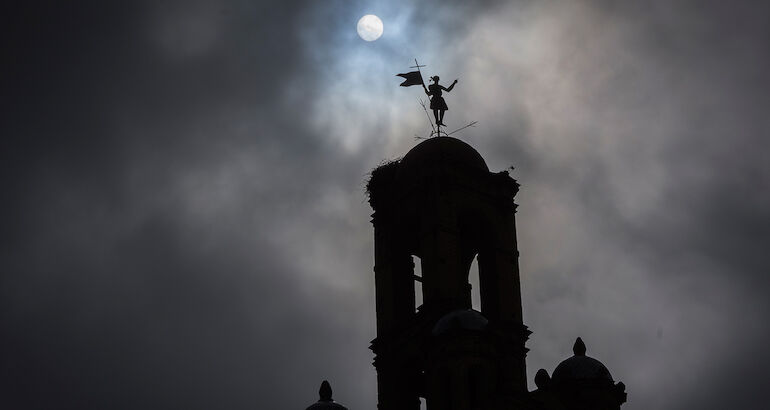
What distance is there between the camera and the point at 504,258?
62.2 metres

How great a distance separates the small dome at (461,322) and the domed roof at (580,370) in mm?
4686

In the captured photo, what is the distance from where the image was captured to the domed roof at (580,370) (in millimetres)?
55969

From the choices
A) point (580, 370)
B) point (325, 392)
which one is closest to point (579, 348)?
point (580, 370)

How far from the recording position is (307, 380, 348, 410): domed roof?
57094 millimetres

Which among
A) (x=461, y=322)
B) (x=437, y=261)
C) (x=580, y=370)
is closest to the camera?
(x=461, y=322)

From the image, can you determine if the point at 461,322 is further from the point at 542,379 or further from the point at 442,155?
the point at 442,155

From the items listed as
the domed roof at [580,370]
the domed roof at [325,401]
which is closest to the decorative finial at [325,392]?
the domed roof at [325,401]

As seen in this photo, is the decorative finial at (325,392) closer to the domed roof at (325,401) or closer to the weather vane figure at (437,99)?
the domed roof at (325,401)

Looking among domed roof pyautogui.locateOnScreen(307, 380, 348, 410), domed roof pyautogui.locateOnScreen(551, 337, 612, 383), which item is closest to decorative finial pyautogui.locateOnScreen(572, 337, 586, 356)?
domed roof pyautogui.locateOnScreen(551, 337, 612, 383)

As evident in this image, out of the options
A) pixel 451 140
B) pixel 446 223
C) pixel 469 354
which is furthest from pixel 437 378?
pixel 451 140

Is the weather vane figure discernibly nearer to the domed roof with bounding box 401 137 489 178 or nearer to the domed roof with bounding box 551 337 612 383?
the domed roof with bounding box 401 137 489 178

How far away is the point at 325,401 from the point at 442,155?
12078 mm

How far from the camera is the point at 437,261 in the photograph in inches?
2325

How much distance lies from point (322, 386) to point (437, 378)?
678 cm
